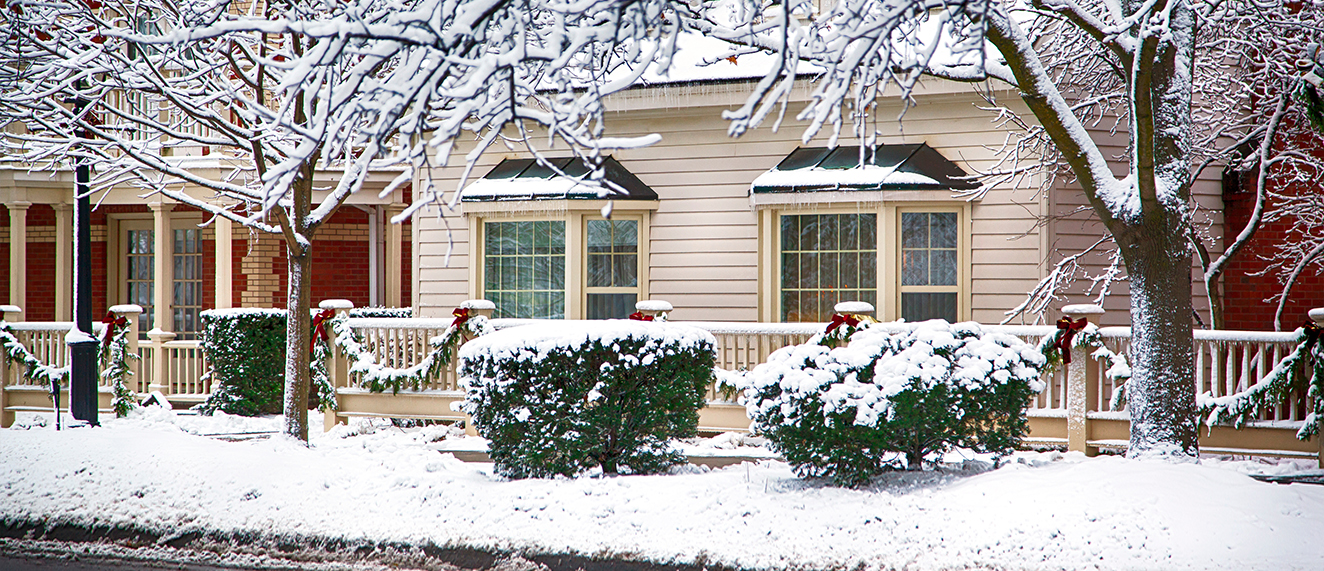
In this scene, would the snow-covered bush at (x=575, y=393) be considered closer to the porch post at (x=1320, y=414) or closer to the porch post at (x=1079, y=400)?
the porch post at (x=1079, y=400)

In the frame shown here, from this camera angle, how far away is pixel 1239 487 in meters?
5.38

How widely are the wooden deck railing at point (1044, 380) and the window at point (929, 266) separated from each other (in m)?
1.51

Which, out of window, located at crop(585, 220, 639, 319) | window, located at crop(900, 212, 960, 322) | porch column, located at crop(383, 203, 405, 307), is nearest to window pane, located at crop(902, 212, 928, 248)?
window, located at crop(900, 212, 960, 322)

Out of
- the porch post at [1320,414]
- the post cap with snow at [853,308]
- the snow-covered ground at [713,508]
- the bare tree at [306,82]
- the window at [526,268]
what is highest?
the bare tree at [306,82]

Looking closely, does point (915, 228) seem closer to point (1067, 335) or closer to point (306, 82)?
point (1067, 335)

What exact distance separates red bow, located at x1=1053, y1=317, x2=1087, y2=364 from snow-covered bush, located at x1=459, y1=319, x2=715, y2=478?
140 inches

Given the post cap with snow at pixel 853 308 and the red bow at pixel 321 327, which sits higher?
the post cap with snow at pixel 853 308

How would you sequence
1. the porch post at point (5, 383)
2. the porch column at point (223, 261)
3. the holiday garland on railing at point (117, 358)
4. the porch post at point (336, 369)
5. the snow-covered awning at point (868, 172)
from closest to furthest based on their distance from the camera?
1. the porch post at point (336, 369)
2. the snow-covered awning at point (868, 172)
3. the holiday garland on railing at point (117, 358)
4. the porch post at point (5, 383)
5. the porch column at point (223, 261)

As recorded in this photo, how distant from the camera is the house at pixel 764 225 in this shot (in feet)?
36.0

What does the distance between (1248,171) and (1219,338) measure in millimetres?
4238

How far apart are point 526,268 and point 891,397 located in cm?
755

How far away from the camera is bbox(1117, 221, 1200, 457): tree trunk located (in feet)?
21.5

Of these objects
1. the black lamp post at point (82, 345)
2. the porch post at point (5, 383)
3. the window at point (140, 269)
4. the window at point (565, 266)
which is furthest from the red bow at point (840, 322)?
the window at point (140, 269)

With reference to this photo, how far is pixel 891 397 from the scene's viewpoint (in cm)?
581
